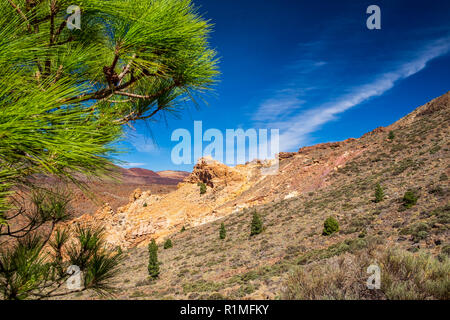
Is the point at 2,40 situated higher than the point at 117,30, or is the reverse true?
the point at 117,30

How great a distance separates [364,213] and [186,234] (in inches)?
882

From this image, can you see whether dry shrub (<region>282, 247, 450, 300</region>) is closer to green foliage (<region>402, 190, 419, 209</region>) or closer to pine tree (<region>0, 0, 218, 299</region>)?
pine tree (<region>0, 0, 218, 299</region>)

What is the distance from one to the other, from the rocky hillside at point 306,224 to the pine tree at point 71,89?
2.32 ft

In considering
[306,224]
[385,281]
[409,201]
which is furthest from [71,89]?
[306,224]

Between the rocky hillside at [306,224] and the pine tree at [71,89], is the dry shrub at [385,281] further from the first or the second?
the pine tree at [71,89]

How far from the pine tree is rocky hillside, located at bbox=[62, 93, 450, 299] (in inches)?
27.8

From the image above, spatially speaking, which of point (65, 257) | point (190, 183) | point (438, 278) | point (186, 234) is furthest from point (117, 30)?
point (190, 183)

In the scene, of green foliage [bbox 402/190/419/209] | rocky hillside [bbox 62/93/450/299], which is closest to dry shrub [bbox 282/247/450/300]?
rocky hillside [bbox 62/93/450/299]

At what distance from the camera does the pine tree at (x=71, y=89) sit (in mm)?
1427

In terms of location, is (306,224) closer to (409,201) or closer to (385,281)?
(409,201)

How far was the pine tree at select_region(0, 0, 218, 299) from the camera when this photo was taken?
1.43m
